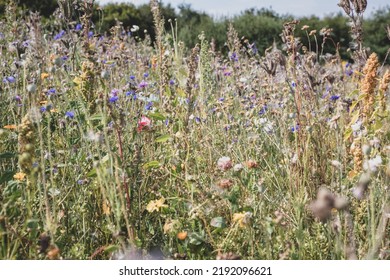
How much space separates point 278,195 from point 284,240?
1.03 ft

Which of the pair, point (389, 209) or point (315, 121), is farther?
point (315, 121)

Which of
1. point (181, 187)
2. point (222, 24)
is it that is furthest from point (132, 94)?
point (222, 24)

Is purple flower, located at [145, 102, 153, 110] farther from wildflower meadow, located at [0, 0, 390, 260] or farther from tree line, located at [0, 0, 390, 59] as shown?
tree line, located at [0, 0, 390, 59]

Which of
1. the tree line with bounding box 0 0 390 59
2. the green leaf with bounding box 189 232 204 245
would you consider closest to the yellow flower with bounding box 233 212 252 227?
the green leaf with bounding box 189 232 204 245

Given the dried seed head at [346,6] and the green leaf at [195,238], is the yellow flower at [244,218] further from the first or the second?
the dried seed head at [346,6]

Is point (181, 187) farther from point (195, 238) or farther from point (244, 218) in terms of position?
point (244, 218)

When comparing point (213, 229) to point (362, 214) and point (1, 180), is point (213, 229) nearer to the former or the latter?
point (362, 214)

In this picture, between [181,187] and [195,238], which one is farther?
[181,187]

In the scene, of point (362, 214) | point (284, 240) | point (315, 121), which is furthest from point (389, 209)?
point (315, 121)

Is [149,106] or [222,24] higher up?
[222,24]

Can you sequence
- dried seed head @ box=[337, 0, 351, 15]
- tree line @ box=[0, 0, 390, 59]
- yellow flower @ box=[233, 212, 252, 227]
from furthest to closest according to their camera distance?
1. tree line @ box=[0, 0, 390, 59]
2. dried seed head @ box=[337, 0, 351, 15]
3. yellow flower @ box=[233, 212, 252, 227]

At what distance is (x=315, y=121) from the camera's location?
2219 mm
